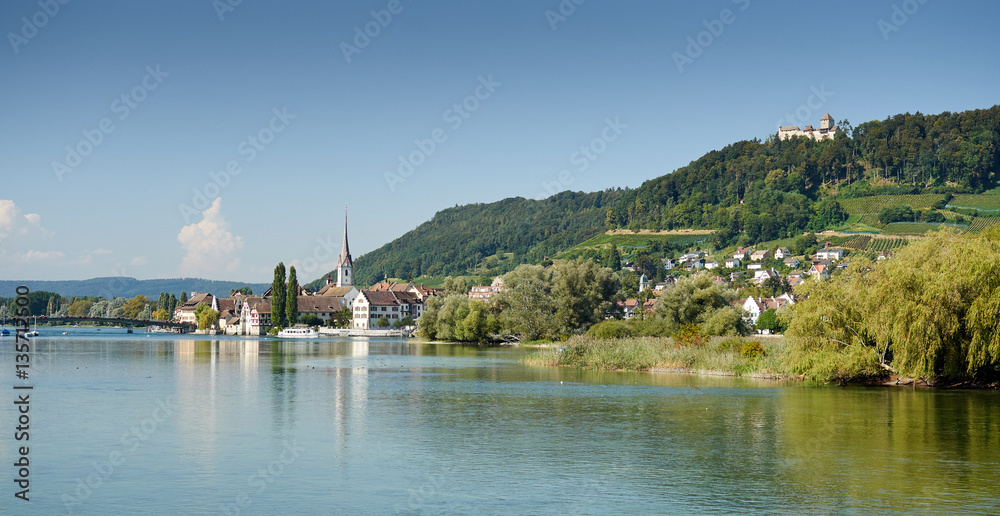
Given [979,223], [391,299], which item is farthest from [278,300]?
[979,223]

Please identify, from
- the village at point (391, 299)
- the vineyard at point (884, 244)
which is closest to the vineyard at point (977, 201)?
the vineyard at point (884, 244)

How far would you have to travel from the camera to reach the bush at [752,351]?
150 feet

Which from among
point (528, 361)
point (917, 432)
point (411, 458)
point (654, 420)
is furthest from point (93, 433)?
point (528, 361)

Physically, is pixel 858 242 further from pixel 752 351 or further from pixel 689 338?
pixel 752 351

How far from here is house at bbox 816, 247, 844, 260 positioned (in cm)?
16904

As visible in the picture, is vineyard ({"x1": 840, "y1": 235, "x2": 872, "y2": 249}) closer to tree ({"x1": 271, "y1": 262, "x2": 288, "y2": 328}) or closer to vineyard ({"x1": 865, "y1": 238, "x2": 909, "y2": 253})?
A: vineyard ({"x1": 865, "y1": 238, "x2": 909, "y2": 253})

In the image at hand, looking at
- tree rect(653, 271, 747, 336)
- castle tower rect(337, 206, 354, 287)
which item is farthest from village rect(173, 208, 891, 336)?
tree rect(653, 271, 747, 336)

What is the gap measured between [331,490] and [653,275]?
609ft

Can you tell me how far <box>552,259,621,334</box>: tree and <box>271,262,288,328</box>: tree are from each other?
68.3m

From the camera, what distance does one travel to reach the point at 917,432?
25375 millimetres

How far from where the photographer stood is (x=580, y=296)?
8694 centimetres

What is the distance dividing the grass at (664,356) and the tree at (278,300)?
9129 cm

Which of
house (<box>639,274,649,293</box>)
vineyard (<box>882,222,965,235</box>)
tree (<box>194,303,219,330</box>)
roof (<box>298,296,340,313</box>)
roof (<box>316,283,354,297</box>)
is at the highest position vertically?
vineyard (<box>882,222,965,235</box>)

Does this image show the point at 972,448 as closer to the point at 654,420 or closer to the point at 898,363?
the point at 654,420
